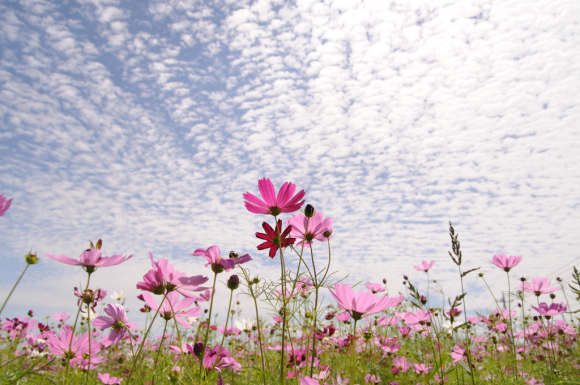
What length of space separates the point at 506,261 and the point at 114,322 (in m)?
2.82

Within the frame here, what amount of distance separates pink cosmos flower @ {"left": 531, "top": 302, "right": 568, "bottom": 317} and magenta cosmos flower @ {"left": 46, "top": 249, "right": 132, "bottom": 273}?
3.59m

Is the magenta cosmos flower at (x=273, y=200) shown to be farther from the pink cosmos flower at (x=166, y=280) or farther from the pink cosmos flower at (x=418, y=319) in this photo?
the pink cosmos flower at (x=418, y=319)

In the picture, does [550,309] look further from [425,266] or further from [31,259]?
[31,259]

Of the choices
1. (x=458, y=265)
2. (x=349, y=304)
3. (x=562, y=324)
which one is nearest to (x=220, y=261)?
(x=349, y=304)

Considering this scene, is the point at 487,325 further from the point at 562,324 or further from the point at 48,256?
the point at 48,256

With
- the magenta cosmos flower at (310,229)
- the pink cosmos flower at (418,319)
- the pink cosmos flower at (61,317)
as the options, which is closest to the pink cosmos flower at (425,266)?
the pink cosmos flower at (418,319)

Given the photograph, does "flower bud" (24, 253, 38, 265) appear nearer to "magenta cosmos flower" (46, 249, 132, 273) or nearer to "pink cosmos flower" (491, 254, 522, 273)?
"magenta cosmos flower" (46, 249, 132, 273)

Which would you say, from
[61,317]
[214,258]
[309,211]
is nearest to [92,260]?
[214,258]

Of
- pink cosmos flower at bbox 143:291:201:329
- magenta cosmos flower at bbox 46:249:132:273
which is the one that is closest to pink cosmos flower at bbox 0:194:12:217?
magenta cosmos flower at bbox 46:249:132:273

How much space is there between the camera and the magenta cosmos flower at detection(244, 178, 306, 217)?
4.02 feet

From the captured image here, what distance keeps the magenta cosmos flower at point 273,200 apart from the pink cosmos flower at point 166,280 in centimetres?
31

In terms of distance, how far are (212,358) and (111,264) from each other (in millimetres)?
709

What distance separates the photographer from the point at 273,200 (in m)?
1.26

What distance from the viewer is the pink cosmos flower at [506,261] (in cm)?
271
